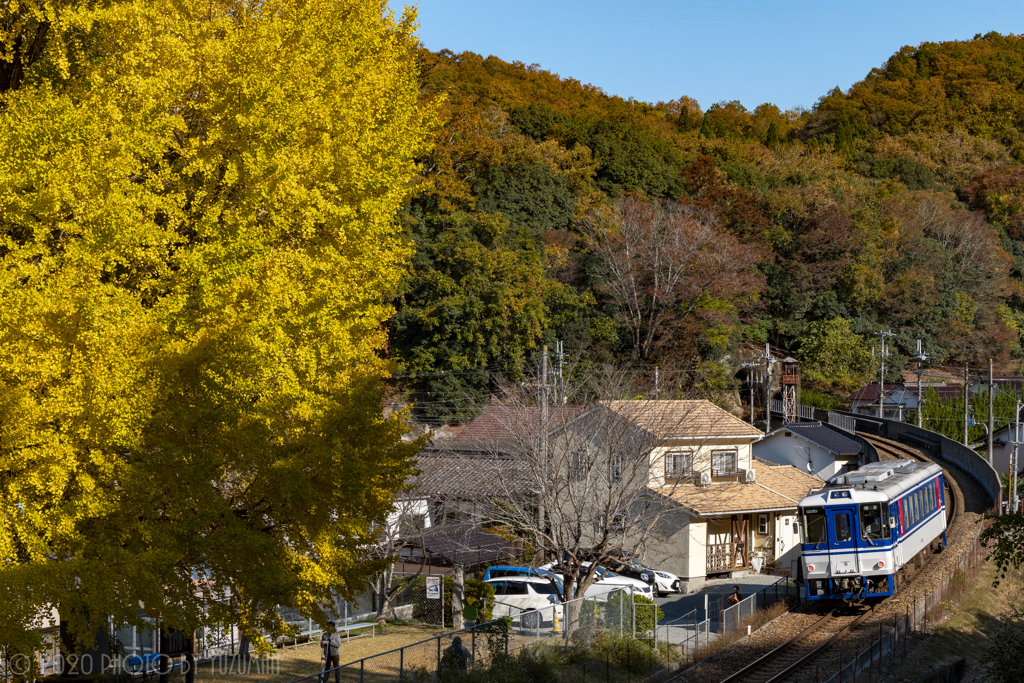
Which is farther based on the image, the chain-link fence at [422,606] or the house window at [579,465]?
the chain-link fence at [422,606]

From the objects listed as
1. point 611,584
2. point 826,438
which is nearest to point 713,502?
point 611,584

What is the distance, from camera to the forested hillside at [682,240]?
42.7m

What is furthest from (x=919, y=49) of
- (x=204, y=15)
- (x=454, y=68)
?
(x=204, y=15)

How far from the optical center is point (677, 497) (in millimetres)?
29484

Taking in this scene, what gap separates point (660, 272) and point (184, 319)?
125 feet

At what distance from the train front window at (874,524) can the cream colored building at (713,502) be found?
22.4 ft

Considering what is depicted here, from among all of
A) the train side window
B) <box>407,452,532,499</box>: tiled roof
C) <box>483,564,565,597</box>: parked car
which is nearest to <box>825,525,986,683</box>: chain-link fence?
the train side window

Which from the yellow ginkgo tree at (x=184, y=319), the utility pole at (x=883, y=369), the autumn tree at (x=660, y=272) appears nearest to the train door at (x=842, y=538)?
the yellow ginkgo tree at (x=184, y=319)

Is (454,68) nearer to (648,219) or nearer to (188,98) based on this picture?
(648,219)

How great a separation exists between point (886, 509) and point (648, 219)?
2972cm

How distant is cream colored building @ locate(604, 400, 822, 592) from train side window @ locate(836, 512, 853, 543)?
6.46 metres

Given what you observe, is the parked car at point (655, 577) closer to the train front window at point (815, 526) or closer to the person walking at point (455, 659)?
the train front window at point (815, 526)

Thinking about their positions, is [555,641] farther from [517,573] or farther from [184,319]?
[184,319]

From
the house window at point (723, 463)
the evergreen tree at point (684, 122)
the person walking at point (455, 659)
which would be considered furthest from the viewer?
the evergreen tree at point (684, 122)
